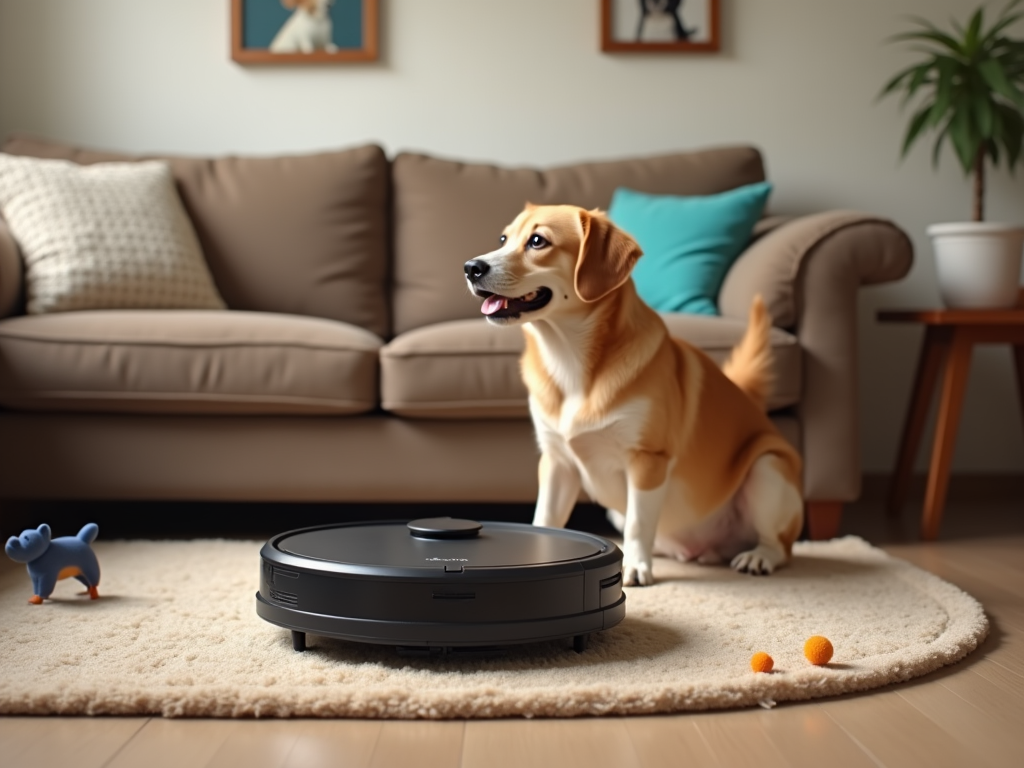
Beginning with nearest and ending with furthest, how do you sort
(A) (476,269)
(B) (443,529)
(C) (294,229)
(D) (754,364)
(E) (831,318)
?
1. (B) (443,529)
2. (A) (476,269)
3. (D) (754,364)
4. (E) (831,318)
5. (C) (294,229)

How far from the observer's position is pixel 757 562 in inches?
81.9

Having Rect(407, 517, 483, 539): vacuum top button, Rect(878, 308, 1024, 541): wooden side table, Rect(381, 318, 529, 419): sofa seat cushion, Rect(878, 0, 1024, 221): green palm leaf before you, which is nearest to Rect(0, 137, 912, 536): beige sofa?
Rect(381, 318, 529, 419): sofa seat cushion

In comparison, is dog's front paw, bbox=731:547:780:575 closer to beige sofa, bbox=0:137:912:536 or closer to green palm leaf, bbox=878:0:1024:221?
beige sofa, bbox=0:137:912:536

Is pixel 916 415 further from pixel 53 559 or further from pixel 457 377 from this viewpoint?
pixel 53 559

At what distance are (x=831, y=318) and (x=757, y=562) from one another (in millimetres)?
699

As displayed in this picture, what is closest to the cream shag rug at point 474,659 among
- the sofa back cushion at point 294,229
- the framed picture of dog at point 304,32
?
the sofa back cushion at point 294,229

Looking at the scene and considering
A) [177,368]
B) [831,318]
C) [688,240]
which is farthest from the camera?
[688,240]

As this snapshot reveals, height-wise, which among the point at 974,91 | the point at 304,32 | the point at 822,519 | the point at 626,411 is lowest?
the point at 822,519

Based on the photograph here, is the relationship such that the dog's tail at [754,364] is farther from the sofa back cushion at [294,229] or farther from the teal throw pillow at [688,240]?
the sofa back cushion at [294,229]

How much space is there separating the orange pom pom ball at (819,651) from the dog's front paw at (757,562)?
622mm

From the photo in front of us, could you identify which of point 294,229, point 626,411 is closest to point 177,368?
point 294,229

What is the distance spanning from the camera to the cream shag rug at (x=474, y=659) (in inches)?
50.2

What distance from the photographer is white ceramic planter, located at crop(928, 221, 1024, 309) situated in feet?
8.98

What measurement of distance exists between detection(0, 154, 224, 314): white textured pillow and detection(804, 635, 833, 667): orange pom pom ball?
193cm
